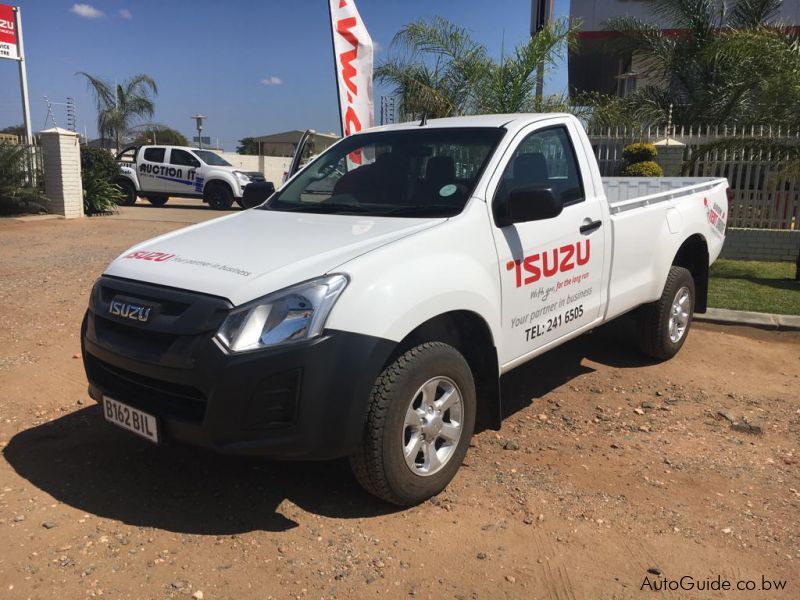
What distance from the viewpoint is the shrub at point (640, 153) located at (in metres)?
11.8

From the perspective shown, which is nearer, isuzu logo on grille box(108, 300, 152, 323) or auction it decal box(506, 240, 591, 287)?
isuzu logo on grille box(108, 300, 152, 323)

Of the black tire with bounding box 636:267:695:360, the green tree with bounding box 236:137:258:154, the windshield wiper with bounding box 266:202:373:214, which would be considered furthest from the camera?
the green tree with bounding box 236:137:258:154

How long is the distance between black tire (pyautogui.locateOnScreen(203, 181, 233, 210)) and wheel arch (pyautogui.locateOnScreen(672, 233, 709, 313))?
53.0 ft

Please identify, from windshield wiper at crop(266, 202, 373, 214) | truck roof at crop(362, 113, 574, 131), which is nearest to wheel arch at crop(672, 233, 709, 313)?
truck roof at crop(362, 113, 574, 131)

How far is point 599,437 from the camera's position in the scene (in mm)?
4055

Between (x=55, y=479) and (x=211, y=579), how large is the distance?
1272 millimetres

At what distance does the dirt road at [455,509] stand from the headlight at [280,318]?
920 mm

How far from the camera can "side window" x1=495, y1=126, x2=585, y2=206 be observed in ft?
12.6

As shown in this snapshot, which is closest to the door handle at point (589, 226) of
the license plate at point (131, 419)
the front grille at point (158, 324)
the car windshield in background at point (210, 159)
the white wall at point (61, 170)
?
the front grille at point (158, 324)

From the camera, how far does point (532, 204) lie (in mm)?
3354

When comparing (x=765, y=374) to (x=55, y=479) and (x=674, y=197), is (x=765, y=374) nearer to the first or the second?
(x=674, y=197)

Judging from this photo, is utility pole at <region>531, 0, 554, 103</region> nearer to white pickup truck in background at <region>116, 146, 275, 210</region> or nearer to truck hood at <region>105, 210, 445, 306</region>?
white pickup truck in background at <region>116, 146, 275, 210</region>

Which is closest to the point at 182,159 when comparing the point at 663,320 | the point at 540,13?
the point at 540,13

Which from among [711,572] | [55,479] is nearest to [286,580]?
[55,479]
